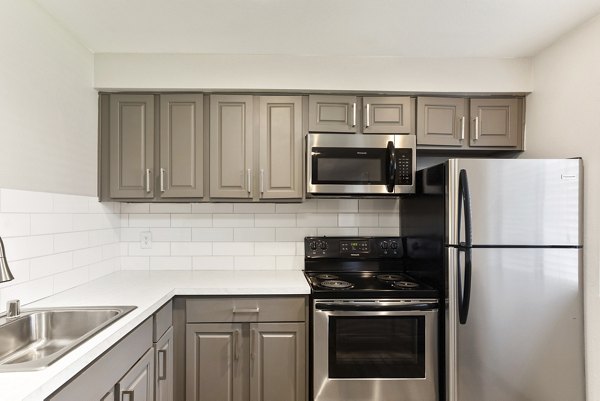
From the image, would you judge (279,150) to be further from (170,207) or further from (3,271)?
(3,271)

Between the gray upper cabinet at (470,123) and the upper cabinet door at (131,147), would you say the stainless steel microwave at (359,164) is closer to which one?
the gray upper cabinet at (470,123)

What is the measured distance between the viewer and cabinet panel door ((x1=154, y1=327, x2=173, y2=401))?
171cm

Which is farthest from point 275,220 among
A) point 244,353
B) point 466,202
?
point 466,202

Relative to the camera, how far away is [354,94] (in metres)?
2.33

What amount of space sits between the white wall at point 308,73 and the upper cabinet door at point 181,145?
0.11 metres

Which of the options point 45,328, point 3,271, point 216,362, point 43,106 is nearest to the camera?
point 3,271

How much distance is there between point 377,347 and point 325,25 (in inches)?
72.2

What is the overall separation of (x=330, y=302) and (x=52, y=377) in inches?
52.4

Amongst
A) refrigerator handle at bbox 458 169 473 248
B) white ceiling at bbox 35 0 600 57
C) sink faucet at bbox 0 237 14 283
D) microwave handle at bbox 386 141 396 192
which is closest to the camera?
sink faucet at bbox 0 237 14 283

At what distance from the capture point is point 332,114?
2.30m

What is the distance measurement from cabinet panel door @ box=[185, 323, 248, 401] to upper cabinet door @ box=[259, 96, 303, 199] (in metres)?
0.88

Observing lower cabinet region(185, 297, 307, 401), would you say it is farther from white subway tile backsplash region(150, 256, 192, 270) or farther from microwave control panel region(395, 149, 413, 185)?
microwave control panel region(395, 149, 413, 185)

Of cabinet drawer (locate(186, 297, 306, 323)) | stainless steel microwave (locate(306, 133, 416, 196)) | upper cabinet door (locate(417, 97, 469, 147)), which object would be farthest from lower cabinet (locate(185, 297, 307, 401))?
upper cabinet door (locate(417, 97, 469, 147))

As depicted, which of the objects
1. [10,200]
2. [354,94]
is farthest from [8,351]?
[354,94]
